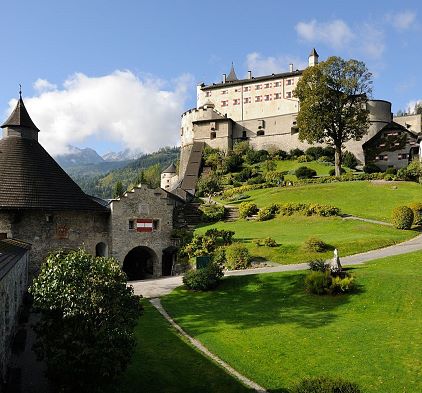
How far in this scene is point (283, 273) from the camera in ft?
87.8

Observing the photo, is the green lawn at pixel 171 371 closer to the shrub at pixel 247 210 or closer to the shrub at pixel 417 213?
the shrub at pixel 417 213

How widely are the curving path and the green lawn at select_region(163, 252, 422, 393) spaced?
1409 mm

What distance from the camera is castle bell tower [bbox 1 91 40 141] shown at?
35000mm

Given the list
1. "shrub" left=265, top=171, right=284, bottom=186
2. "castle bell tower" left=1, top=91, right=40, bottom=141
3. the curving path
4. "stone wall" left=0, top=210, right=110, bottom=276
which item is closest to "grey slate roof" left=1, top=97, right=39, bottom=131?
"castle bell tower" left=1, top=91, right=40, bottom=141

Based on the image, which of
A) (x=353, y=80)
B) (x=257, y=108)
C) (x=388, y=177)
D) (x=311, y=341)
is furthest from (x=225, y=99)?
(x=311, y=341)

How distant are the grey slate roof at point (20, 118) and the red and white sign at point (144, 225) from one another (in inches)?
454

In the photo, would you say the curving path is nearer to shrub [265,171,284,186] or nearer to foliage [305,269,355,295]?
foliage [305,269,355,295]

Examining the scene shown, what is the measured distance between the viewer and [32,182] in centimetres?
3256

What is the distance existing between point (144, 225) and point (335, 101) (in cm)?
3582

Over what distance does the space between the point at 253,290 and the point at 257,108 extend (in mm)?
75370

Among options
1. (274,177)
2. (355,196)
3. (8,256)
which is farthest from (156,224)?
(274,177)

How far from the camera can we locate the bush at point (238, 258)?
31750 millimetres

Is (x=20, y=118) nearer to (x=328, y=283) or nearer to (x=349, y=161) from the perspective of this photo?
(x=328, y=283)

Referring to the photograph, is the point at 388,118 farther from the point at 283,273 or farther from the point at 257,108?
the point at 283,273
